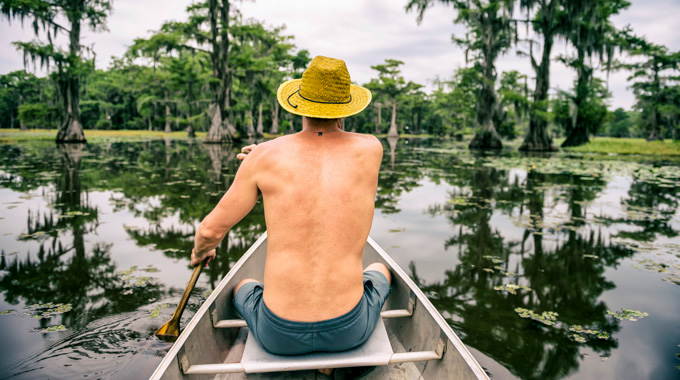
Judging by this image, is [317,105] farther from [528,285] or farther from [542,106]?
[542,106]

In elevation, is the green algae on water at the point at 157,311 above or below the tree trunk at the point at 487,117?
below

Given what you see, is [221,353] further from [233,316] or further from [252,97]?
[252,97]

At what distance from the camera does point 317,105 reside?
1.67m

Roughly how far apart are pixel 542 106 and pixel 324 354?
23.6 meters

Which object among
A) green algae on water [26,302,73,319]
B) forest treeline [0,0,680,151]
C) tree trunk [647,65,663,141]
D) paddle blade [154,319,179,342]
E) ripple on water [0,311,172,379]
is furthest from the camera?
tree trunk [647,65,663,141]

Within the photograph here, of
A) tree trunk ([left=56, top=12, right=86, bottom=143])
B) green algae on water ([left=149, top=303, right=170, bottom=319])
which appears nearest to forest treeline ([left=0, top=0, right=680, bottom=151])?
tree trunk ([left=56, top=12, right=86, bottom=143])

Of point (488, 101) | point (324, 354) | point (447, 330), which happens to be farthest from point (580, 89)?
point (324, 354)

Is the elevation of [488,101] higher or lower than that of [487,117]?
higher

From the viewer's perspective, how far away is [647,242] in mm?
4789

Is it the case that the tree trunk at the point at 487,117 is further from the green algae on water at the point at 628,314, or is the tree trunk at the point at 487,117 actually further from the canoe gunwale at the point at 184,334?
the canoe gunwale at the point at 184,334

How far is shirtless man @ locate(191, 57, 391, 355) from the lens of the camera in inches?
60.9

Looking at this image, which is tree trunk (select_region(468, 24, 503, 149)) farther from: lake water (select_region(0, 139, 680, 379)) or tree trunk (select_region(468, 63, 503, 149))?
lake water (select_region(0, 139, 680, 379))

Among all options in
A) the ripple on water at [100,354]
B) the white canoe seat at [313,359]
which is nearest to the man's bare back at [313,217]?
the white canoe seat at [313,359]

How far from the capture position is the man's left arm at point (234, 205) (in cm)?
165
